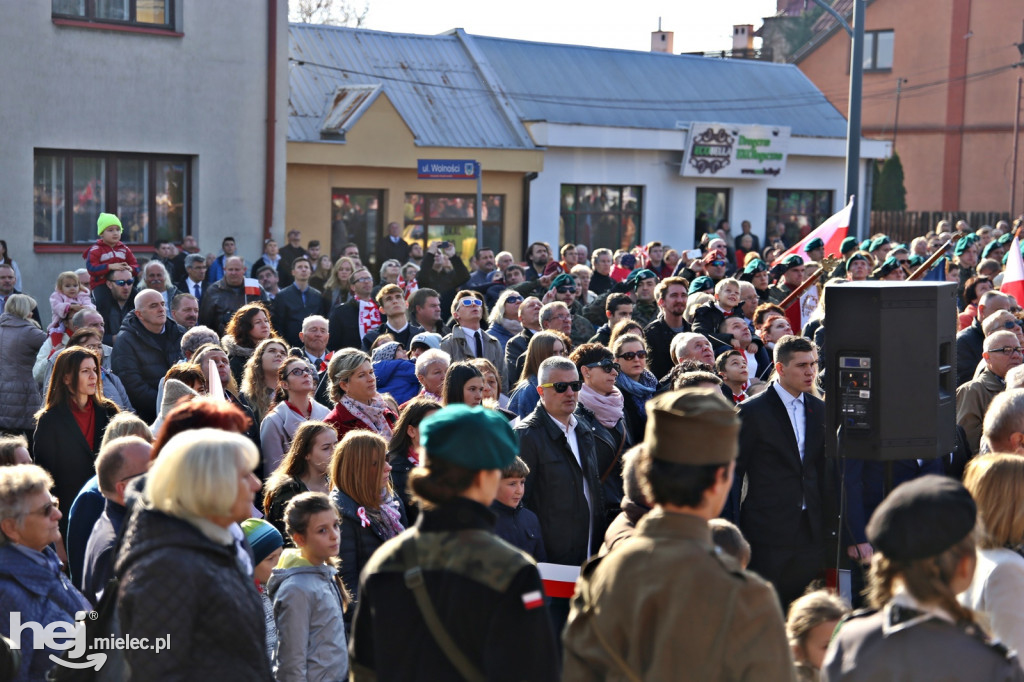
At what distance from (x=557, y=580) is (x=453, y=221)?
20.5 meters

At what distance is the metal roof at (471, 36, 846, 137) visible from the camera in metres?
29.2

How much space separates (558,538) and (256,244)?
1472 centimetres

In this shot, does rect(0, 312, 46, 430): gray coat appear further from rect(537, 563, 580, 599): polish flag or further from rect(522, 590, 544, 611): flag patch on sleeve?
rect(522, 590, 544, 611): flag patch on sleeve

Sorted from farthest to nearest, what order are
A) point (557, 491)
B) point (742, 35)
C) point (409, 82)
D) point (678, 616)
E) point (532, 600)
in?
point (742, 35)
point (409, 82)
point (557, 491)
point (532, 600)
point (678, 616)

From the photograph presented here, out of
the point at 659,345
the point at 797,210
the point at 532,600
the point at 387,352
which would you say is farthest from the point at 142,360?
the point at 797,210

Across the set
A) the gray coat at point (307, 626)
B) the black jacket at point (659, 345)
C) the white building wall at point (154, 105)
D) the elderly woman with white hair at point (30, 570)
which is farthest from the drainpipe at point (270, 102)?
the elderly woman with white hair at point (30, 570)

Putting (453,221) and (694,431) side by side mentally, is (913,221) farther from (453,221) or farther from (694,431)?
(694,431)

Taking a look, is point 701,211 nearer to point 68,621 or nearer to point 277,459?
point 277,459

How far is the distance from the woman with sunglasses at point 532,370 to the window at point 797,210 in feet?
82.0

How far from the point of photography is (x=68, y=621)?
4.42m

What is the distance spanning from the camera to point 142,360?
9539 mm

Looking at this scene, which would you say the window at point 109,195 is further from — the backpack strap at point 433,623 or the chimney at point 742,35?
the chimney at point 742,35

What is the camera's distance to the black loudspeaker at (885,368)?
629cm

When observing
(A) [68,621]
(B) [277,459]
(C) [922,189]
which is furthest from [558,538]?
(C) [922,189]
